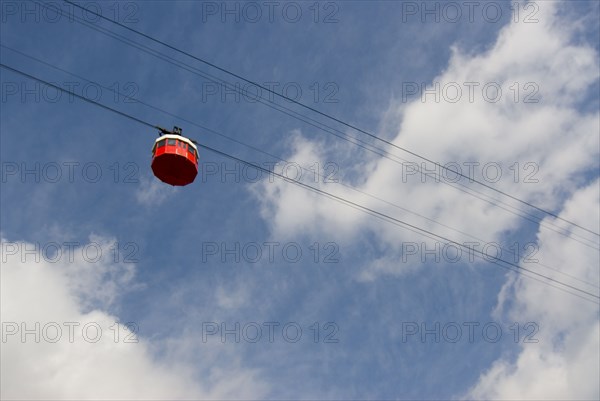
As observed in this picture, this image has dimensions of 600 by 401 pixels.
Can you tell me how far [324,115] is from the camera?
74.3 feet

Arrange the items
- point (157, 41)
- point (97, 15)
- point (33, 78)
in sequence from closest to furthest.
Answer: point (33, 78) → point (97, 15) → point (157, 41)

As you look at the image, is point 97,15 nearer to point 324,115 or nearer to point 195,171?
point 195,171

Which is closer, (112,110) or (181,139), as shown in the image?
(112,110)

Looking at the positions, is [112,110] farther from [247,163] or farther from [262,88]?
[262,88]

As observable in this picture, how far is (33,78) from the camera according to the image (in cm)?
1784

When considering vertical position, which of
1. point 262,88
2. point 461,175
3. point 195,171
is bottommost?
point 461,175

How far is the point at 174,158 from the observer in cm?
2245

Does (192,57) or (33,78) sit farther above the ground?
(192,57)

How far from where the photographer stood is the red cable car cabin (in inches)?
886

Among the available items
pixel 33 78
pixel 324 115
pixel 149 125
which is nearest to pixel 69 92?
pixel 33 78

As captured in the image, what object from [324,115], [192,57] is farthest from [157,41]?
[324,115]

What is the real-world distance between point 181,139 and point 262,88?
372 centimetres

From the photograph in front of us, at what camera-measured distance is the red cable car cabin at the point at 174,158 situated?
2250cm

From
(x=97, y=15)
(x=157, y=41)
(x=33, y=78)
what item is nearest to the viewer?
(x=33, y=78)
